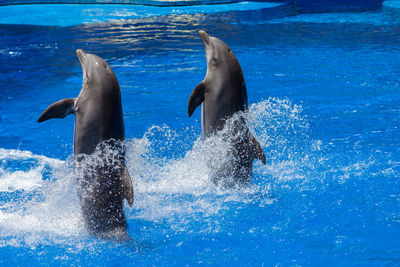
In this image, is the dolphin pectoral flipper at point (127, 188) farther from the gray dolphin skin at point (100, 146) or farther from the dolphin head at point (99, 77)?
the dolphin head at point (99, 77)

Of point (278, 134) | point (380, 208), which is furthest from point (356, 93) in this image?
point (380, 208)

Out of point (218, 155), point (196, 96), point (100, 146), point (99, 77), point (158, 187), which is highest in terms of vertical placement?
point (99, 77)

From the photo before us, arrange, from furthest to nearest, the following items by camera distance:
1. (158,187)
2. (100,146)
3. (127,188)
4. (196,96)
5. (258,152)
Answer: (158,187) < (196,96) < (258,152) < (100,146) < (127,188)

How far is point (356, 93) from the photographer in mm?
10406

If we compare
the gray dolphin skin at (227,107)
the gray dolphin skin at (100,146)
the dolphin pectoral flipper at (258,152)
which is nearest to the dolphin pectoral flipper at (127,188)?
the gray dolphin skin at (100,146)

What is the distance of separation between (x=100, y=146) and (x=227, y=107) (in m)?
1.79

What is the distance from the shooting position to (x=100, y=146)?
496 centimetres

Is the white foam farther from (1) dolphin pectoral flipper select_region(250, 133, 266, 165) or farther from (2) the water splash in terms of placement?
(1) dolphin pectoral flipper select_region(250, 133, 266, 165)

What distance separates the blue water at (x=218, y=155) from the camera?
516 cm

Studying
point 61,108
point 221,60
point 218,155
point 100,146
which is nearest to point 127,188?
point 100,146

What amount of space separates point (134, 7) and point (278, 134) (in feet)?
56.5

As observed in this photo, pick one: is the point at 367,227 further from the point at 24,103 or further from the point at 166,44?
the point at 166,44

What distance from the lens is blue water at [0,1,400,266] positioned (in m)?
5.16

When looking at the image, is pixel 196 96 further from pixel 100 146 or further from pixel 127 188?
pixel 127 188
